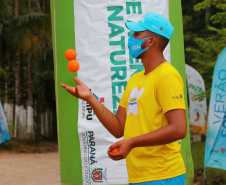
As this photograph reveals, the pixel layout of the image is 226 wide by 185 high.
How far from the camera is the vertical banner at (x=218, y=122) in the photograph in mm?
5805

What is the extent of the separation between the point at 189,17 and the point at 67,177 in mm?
15508

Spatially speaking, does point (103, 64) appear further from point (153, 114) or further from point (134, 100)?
point (153, 114)

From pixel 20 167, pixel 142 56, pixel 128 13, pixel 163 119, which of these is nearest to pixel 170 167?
pixel 163 119

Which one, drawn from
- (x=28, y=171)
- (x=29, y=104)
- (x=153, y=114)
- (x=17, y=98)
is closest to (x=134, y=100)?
(x=153, y=114)

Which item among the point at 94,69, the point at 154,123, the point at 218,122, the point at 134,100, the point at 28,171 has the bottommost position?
the point at 28,171

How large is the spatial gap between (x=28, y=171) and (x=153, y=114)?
9735 mm

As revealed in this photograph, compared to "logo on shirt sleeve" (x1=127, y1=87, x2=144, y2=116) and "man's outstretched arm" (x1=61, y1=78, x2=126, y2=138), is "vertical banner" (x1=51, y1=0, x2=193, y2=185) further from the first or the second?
"logo on shirt sleeve" (x1=127, y1=87, x2=144, y2=116)

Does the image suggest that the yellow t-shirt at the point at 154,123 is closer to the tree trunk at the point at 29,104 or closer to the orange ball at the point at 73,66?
the orange ball at the point at 73,66

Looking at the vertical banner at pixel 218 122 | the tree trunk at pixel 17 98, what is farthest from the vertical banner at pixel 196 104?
the tree trunk at pixel 17 98

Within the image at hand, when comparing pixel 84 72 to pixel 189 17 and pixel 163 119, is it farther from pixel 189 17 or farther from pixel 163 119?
pixel 189 17

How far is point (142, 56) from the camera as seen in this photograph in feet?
8.13

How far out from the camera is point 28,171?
11461 millimetres

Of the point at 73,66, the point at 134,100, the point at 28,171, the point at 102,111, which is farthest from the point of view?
the point at 28,171

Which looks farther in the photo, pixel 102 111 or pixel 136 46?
A: pixel 102 111
